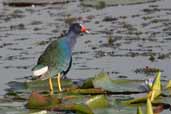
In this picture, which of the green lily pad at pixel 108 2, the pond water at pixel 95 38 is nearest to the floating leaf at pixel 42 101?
the pond water at pixel 95 38

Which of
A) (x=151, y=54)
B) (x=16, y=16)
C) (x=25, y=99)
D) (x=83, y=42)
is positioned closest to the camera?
(x=25, y=99)

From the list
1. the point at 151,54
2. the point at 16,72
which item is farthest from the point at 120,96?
the point at 151,54

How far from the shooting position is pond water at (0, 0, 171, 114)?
10688mm

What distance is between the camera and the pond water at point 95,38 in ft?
35.1

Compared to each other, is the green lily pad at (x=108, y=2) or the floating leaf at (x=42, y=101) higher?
the floating leaf at (x=42, y=101)

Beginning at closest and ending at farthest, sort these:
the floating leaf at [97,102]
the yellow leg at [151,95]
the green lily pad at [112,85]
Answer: the floating leaf at [97,102], the yellow leg at [151,95], the green lily pad at [112,85]

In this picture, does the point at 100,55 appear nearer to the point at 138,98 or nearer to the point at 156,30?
the point at 156,30

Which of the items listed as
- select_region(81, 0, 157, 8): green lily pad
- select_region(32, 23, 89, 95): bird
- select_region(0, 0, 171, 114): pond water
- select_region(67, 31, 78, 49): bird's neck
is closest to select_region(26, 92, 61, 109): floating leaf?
select_region(0, 0, 171, 114): pond water

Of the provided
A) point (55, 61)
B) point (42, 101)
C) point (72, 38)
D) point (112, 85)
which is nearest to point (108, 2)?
point (72, 38)

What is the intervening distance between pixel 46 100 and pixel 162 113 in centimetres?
120

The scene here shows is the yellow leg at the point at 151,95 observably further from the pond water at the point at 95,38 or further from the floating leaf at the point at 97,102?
the floating leaf at the point at 97,102

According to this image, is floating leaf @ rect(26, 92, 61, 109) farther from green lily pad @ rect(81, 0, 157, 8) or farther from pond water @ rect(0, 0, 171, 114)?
green lily pad @ rect(81, 0, 157, 8)

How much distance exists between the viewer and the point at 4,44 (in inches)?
531

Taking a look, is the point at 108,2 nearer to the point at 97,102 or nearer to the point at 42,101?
the point at 42,101
